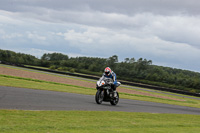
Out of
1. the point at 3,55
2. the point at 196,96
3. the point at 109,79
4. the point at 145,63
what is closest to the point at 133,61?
the point at 145,63

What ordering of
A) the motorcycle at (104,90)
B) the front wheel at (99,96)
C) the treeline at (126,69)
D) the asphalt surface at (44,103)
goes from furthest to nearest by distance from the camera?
the treeline at (126,69)
the front wheel at (99,96)
the motorcycle at (104,90)
the asphalt surface at (44,103)

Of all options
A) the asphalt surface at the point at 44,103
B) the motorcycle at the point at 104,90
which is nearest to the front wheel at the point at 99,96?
the motorcycle at the point at 104,90

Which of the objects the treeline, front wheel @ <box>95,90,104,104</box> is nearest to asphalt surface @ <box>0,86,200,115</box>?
front wheel @ <box>95,90,104,104</box>

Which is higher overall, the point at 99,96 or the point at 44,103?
the point at 99,96

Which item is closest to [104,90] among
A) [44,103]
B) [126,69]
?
[44,103]

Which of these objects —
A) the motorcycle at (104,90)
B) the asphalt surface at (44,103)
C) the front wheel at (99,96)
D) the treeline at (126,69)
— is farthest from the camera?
the treeline at (126,69)

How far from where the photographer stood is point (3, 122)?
7.49 m

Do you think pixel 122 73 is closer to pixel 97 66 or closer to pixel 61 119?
pixel 97 66

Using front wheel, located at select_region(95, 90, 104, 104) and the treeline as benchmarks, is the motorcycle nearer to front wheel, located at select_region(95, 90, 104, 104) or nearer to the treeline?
front wheel, located at select_region(95, 90, 104, 104)

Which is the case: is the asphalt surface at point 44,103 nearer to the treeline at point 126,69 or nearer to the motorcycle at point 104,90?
the motorcycle at point 104,90

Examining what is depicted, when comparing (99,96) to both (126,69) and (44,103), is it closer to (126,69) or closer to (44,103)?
(44,103)

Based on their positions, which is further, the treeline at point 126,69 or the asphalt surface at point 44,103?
the treeline at point 126,69

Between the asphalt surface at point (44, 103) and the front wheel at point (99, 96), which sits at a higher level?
the front wheel at point (99, 96)

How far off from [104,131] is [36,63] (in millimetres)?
86562
